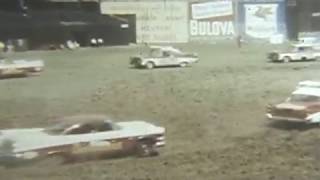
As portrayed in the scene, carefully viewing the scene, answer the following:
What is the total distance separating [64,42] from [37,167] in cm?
34

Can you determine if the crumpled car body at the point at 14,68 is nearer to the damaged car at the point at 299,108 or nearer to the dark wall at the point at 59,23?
the dark wall at the point at 59,23

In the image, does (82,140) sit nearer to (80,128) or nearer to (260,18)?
(80,128)

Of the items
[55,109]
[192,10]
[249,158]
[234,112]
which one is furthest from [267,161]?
[55,109]

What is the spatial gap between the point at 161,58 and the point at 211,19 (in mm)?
181

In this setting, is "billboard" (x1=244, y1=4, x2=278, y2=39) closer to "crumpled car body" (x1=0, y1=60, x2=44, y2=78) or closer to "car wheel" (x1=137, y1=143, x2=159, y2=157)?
"car wheel" (x1=137, y1=143, x2=159, y2=157)

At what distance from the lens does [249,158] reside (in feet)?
6.02

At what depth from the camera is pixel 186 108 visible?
181cm

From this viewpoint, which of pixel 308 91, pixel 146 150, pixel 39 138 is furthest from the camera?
pixel 308 91

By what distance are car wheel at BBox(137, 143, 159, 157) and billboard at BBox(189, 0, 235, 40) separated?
1.08 ft

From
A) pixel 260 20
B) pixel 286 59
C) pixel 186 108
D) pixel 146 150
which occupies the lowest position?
pixel 146 150

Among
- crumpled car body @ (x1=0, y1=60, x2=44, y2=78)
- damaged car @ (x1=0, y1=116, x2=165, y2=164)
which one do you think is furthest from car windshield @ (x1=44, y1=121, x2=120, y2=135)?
crumpled car body @ (x1=0, y1=60, x2=44, y2=78)

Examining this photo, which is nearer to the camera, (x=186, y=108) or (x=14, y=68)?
(x=14, y=68)

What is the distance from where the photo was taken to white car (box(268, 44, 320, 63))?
189cm

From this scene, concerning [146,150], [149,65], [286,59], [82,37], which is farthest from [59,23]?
[286,59]
